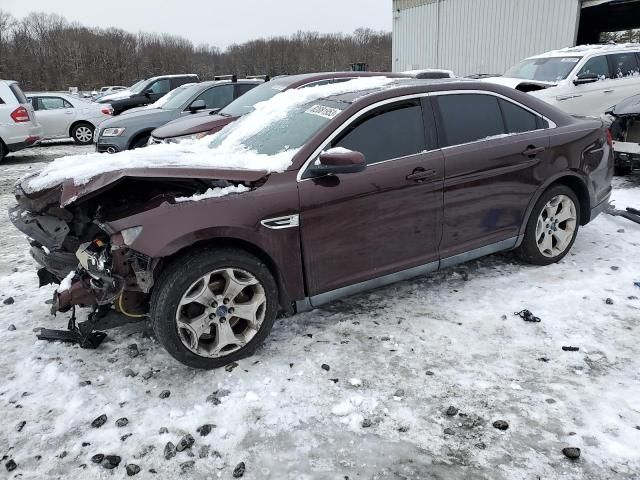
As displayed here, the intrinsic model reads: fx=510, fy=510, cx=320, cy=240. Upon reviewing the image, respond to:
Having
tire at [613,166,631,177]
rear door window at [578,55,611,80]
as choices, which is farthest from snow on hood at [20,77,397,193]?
rear door window at [578,55,611,80]

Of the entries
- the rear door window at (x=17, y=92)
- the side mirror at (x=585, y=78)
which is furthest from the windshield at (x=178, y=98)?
the side mirror at (x=585, y=78)

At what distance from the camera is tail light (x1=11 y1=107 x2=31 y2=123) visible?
1131 centimetres

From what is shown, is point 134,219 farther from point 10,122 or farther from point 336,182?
point 10,122

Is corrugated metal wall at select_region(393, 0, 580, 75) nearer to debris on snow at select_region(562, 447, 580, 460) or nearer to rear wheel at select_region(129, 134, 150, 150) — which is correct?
rear wheel at select_region(129, 134, 150, 150)

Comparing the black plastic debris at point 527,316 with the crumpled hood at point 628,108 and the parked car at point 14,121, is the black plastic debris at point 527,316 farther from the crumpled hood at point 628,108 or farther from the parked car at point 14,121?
the parked car at point 14,121

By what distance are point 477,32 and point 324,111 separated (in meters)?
18.1

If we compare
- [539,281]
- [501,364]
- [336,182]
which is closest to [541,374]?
[501,364]

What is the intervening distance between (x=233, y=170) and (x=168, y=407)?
4.78ft

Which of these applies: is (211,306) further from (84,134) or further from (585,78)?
(84,134)

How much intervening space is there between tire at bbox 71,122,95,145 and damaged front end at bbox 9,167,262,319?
1285 cm

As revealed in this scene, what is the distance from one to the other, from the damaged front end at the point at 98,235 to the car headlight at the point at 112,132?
6301 millimetres

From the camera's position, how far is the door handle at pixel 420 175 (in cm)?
364

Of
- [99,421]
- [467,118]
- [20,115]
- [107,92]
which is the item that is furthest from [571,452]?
[107,92]

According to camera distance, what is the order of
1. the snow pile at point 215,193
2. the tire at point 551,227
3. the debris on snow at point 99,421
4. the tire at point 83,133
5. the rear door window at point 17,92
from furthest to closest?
the tire at point 83,133, the rear door window at point 17,92, the tire at point 551,227, the snow pile at point 215,193, the debris on snow at point 99,421
